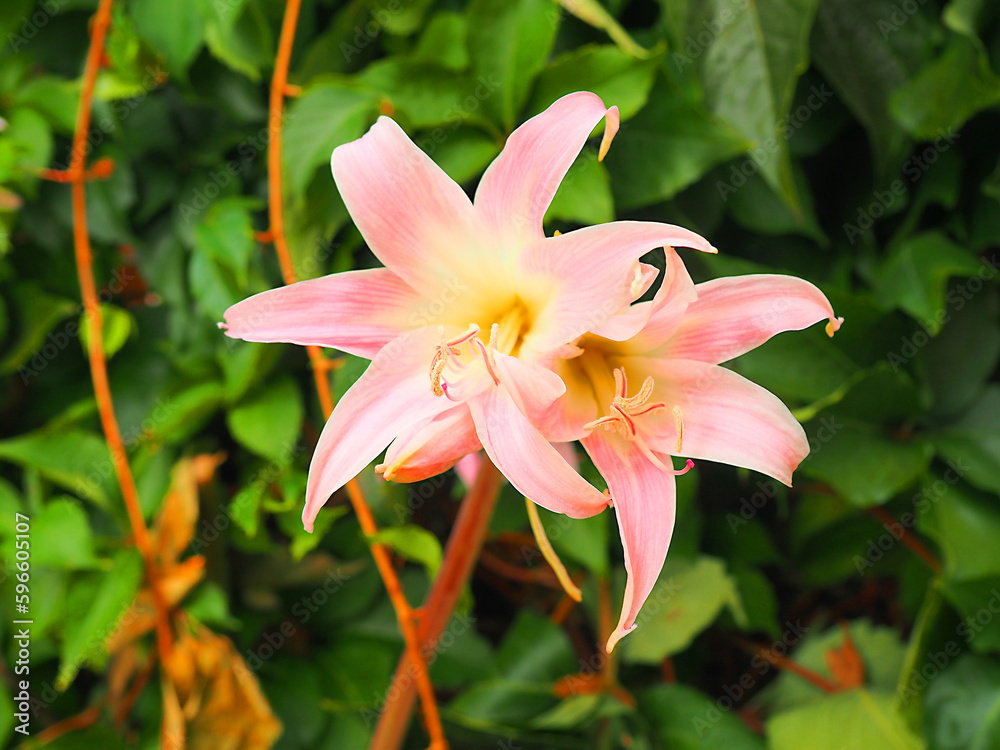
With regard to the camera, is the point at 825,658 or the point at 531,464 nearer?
the point at 531,464

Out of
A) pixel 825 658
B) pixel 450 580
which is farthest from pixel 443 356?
pixel 825 658

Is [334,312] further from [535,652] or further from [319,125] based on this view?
[535,652]

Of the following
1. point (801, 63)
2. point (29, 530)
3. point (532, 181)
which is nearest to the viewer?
point (532, 181)

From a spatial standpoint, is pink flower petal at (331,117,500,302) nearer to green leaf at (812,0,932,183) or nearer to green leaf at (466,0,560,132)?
green leaf at (466,0,560,132)

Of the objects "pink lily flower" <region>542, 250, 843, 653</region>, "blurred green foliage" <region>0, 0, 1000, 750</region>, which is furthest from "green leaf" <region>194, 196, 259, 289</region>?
"pink lily flower" <region>542, 250, 843, 653</region>

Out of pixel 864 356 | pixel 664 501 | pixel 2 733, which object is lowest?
pixel 2 733

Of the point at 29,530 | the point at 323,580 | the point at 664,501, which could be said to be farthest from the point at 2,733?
the point at 664,501

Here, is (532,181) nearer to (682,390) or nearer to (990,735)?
(682,390)
